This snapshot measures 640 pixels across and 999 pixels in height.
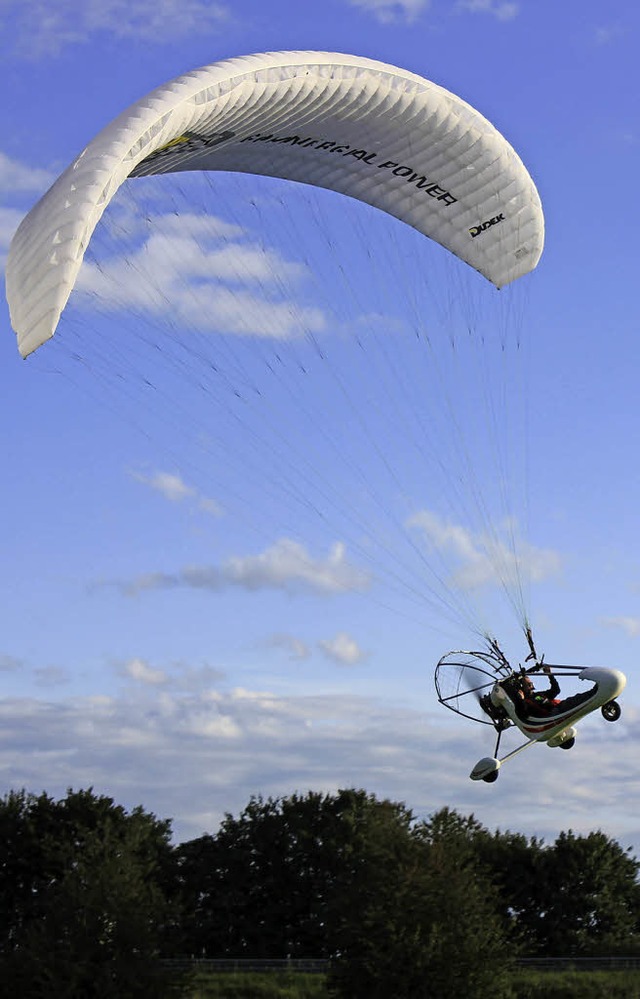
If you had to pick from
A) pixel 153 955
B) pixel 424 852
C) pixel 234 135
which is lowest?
pixel 153 955

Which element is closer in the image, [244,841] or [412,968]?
[412,968]

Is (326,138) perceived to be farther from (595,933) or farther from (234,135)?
(595,933)

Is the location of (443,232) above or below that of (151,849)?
above

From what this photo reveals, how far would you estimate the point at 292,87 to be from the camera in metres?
20.6

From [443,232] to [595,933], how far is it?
32863 mm

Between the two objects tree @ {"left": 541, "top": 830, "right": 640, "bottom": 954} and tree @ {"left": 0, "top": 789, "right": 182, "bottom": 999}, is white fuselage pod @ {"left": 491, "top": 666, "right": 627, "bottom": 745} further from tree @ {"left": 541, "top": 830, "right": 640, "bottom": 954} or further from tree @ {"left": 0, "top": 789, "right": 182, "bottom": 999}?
tree @ {"left": 541, "top": 830, "right": 640, "bottom": 954}

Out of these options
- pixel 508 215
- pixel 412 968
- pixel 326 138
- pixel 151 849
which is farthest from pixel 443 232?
pixel 151 849

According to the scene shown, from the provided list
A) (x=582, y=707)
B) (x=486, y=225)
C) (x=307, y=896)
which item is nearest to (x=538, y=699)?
(x=582, y=707)

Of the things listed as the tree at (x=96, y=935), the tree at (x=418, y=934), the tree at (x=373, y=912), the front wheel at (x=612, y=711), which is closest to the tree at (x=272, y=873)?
the tree at (x=373, y=912)

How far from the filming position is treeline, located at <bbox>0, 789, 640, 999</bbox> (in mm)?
36281

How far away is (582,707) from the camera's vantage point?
21.0 m

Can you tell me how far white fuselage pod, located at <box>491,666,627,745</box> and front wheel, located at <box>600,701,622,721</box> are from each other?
0.44m

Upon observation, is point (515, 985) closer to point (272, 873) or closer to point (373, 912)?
point (373, 912)

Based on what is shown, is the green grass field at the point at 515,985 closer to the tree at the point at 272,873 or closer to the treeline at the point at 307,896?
the treeline at the point at 307,896
